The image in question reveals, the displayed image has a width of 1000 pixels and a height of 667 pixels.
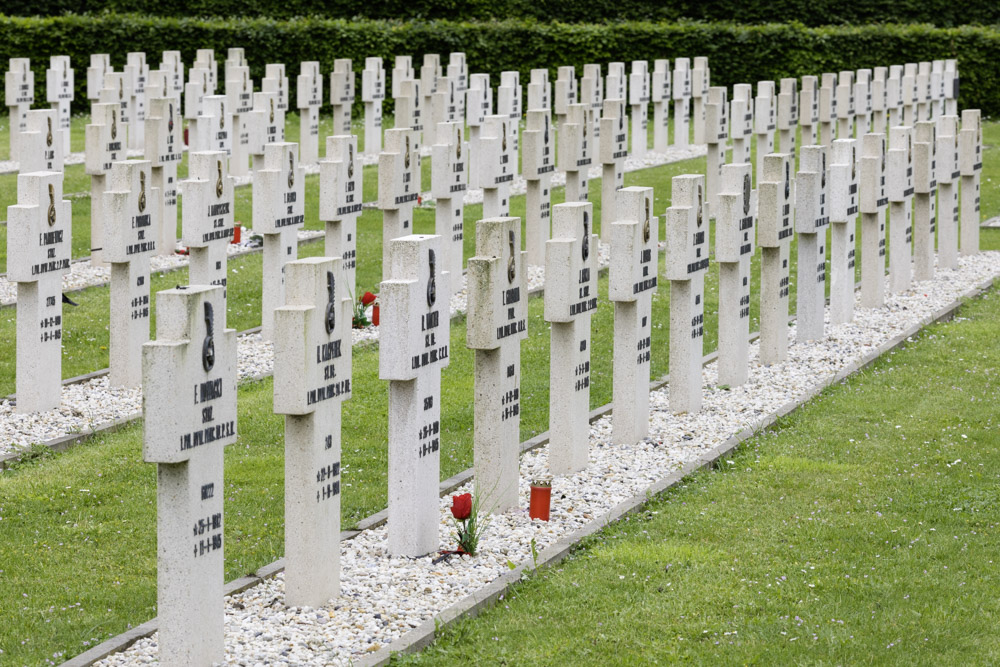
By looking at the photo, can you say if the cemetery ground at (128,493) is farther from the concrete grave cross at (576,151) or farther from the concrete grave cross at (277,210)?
the concrete grave cross at (576,151)

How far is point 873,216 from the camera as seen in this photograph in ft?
47.8

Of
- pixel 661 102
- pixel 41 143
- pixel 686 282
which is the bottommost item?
pixel 686 282

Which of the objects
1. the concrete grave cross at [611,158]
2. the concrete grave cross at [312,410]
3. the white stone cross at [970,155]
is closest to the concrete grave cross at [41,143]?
the concrete grave cross at [611,158]

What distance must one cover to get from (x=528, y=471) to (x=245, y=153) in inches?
530

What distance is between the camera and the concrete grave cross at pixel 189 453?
6352mm

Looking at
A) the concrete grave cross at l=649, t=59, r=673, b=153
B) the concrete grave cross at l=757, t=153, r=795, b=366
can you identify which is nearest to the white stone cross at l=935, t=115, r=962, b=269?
the concrete grave cross at l=757, t=153, r=795, b=366

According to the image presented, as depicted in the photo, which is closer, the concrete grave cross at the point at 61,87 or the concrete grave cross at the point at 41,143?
the concrete grave cross at the point at 41,143

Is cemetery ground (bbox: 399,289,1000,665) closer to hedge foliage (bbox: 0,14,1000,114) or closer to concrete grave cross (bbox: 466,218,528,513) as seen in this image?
concrete grave cross (bbox: 466,218,528,513)

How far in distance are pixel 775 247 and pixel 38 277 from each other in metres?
5.67

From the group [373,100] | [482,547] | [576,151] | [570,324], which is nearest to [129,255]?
[570,324]

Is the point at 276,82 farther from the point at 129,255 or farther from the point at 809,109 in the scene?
the point at 129,255

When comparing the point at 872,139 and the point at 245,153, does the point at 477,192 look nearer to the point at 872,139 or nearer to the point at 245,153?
the point at 245,153

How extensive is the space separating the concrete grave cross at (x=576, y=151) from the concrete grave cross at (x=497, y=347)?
26.2 ft

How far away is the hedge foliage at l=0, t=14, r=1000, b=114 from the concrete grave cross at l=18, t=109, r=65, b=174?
14067mm
